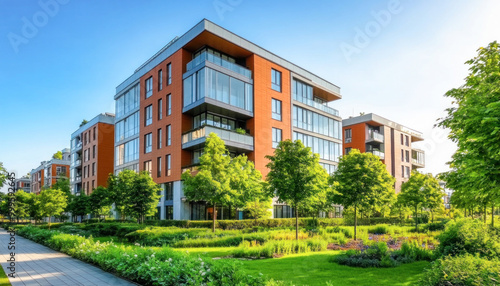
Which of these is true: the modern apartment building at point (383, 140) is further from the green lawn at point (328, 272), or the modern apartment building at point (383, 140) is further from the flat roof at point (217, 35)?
the green lawn at point (328, 272)

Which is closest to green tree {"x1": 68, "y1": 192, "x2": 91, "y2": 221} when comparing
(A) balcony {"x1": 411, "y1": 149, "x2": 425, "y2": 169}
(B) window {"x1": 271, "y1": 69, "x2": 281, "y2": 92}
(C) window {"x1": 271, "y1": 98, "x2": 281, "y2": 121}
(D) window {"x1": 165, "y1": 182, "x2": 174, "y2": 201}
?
(D) window {"x1": 165, "y1": 182, "x2": 174, "y2": 201}

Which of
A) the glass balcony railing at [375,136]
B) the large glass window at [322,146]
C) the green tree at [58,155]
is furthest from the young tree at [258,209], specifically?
the green tree at [58,155]

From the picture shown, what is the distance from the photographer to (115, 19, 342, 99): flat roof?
104 ft

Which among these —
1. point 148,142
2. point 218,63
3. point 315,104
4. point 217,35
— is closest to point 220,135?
point 218,63

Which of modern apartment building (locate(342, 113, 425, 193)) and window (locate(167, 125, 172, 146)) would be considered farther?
modern apartment building (locate(342, 113, 425, 193))

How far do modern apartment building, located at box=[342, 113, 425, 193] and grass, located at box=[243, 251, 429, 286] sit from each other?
4429 cm

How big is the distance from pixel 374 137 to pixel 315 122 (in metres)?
15.7

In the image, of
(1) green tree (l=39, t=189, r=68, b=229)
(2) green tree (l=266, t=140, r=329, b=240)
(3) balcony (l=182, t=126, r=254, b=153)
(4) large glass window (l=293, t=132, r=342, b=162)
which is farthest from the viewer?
(4) large glass window (l=293, t=132, r=342, b=162)

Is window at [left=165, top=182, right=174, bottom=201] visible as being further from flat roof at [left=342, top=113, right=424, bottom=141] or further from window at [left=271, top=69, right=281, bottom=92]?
flat roof at [left=342, top=113, right=424, bottom=141]

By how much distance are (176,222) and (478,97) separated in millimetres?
26315

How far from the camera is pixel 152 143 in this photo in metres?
37.7

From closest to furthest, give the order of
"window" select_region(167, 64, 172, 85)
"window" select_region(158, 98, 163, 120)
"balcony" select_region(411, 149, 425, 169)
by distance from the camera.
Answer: "window" select_region(167, 64, 172, 85) < "window" select_region(158, 98, 163, 120) < "balcony" select_region(411, 149, 425, 169)

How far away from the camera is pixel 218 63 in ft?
106

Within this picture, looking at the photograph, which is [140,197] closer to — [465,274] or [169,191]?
[169,191]
